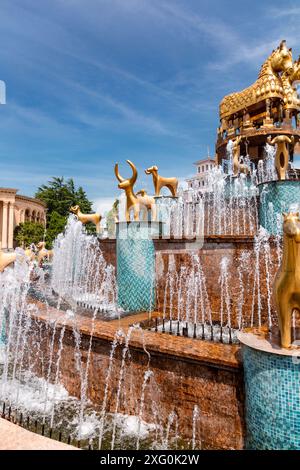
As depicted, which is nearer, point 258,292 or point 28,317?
point 28,317

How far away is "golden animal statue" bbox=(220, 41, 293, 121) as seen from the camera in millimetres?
17844

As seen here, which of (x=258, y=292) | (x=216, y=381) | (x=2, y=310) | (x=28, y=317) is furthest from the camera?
(x=2, y=310)

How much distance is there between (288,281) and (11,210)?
53.3 meters

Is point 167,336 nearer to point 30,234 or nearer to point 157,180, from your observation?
point 157,180

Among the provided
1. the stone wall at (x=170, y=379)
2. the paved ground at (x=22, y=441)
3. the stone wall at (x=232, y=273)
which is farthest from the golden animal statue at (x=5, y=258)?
the paved ground at (x=22, y=441)

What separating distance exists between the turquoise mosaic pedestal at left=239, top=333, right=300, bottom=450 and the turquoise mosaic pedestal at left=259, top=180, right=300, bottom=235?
6599mm

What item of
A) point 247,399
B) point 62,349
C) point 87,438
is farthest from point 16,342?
point 247,399

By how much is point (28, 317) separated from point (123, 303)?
300 centimetres

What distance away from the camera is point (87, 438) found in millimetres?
4855

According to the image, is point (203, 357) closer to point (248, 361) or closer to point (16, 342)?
point (248, 361)

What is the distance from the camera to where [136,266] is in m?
9.80

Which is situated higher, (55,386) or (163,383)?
(163,383)

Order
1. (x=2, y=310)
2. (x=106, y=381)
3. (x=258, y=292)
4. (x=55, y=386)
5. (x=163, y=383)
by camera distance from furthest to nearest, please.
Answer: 1. (x=2, y=310)
2. (x=258, y=292)
3. (x=55, y=386)
4. (x=106, y=381)
5. (x=163, y=383)

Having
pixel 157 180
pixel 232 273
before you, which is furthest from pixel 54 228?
pixel 232 273
